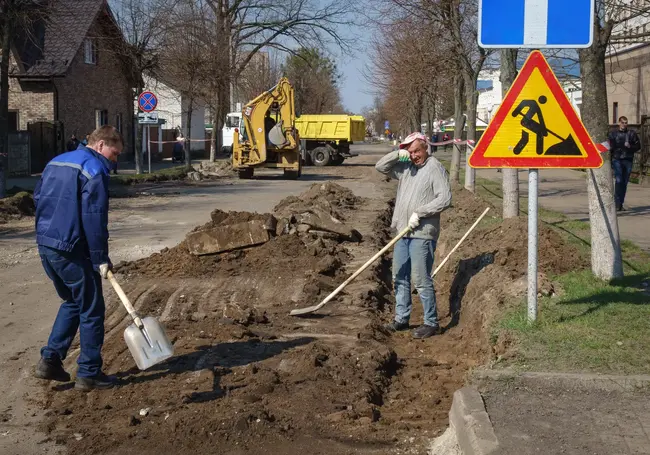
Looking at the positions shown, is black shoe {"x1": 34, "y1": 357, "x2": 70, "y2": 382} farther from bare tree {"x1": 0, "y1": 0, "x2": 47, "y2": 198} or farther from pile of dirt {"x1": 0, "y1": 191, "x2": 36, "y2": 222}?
bare tree {"x1": 0, "y1": 0, "x2": 47, "y2": 198}

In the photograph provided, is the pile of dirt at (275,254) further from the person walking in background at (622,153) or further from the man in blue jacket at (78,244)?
the person walking in background at (622,153)

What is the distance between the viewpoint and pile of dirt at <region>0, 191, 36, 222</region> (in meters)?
16.9

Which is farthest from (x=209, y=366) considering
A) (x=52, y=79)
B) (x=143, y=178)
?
(x=52, y=79)

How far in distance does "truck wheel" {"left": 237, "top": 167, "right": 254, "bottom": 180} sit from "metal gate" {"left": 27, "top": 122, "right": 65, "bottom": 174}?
706cm

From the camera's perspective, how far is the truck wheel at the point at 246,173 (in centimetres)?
3120

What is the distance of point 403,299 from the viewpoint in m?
8.16

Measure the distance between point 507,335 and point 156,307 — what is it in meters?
4.11

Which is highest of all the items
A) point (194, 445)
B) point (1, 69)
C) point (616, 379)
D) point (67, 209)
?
point (1, 69)

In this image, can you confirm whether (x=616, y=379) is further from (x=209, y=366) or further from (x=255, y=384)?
(x=209, y=366)

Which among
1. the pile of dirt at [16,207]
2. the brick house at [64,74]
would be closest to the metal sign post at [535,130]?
the pile of dirt at [16,207]

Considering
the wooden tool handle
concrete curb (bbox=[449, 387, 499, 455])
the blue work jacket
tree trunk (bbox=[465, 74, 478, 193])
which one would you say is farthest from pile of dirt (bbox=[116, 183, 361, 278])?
tree trunk (bbox=[465, 74, 478, 193])

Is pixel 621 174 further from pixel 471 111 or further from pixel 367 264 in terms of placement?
pixel 367 264

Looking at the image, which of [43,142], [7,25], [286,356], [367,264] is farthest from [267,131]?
[286,356]

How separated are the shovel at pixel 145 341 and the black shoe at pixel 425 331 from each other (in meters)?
2.77
